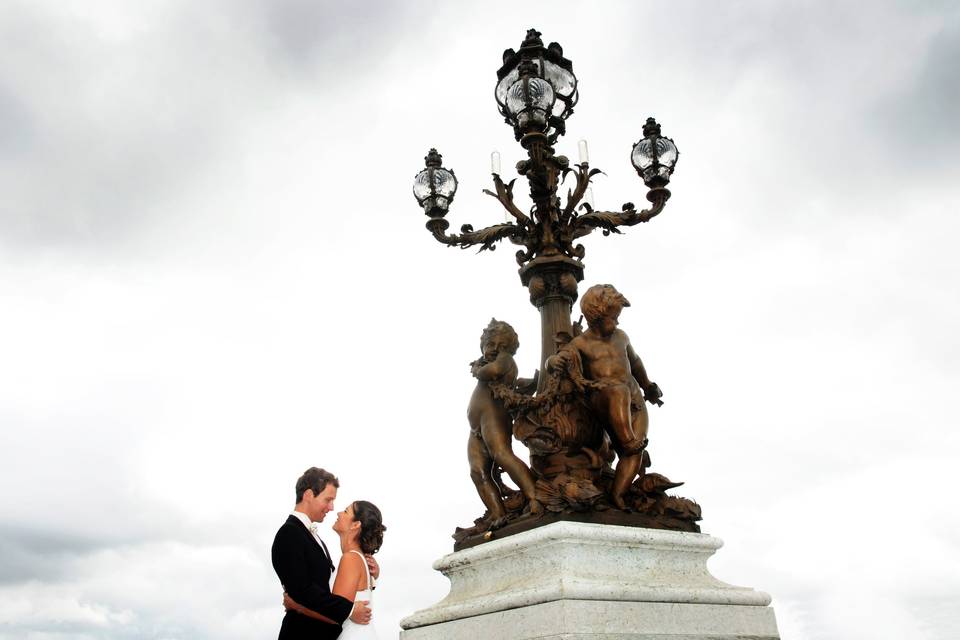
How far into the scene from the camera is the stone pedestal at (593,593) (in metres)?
5.64

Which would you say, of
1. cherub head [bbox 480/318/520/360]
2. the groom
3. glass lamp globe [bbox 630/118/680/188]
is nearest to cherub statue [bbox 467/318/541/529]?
cherub head [bbox 480/318/520/360]

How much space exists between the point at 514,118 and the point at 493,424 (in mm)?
2456

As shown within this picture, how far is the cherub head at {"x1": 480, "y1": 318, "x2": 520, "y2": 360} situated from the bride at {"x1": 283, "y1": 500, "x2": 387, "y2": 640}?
7.79 feet

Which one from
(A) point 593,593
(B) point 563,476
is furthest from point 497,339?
(A) point 593,593

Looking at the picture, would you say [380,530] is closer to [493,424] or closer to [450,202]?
[493,424]

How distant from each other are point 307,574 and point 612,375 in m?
2.87

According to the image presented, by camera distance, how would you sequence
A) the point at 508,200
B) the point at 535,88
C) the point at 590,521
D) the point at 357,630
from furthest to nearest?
1. the point at 508,200
2. the point at 535,88
3. the point at 590,521
4. the point at 357,630

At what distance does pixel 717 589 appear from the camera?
631 cm

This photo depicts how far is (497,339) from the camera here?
7188mm

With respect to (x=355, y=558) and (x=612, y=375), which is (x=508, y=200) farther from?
(x=355, y=558)

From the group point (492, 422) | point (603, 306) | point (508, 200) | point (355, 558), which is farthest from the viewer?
point (508, 200)

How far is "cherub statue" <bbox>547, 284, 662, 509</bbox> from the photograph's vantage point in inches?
256

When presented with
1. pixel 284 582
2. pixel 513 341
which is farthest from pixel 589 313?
pixel 284 582

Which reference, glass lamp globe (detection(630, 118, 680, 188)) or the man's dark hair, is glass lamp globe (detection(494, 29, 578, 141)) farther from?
the man's dark hair
